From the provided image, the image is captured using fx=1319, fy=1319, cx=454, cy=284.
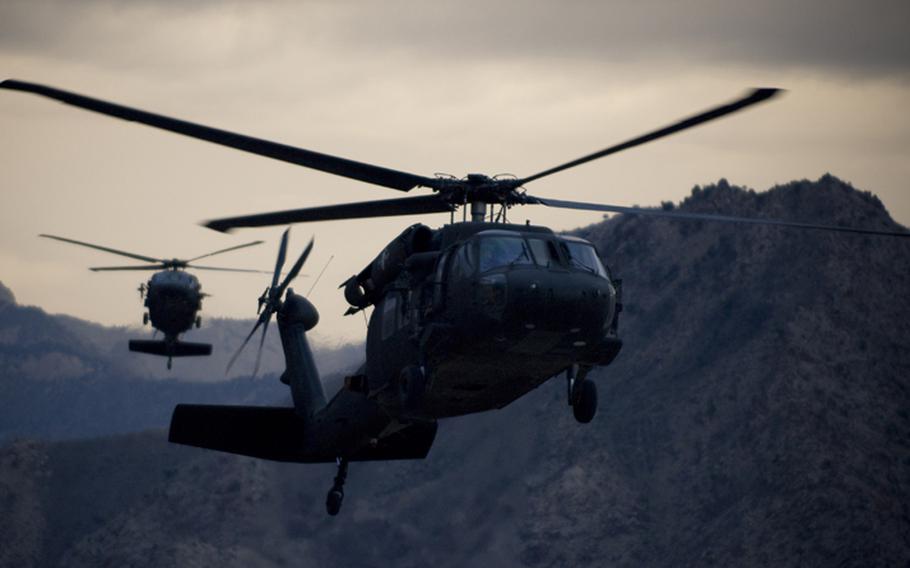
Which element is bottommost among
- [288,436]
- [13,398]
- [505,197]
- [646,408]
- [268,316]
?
[13,398]

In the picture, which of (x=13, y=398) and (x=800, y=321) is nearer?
(x=800, y=321)

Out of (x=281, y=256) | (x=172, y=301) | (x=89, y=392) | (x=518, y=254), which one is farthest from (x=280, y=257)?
(x=89, y=392)

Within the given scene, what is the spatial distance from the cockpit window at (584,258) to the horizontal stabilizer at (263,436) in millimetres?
7718

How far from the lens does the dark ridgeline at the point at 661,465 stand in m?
83.9

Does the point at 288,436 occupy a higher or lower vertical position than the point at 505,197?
lower

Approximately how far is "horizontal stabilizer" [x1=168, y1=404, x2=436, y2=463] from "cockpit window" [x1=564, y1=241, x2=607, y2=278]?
7.72 meters

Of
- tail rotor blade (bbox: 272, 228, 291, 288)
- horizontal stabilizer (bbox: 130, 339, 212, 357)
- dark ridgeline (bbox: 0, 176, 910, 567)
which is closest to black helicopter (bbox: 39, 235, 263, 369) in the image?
horizontal stabilizer (bbox: 130, 339, 212, 357)

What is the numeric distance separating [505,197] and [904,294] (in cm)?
8239

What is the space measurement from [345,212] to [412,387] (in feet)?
11.7

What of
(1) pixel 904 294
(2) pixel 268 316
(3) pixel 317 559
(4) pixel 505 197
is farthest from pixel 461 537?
(4) pixel 505 197

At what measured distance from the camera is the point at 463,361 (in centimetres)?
2042

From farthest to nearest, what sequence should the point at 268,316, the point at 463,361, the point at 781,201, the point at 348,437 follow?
the point at 781,201
the point at 268,316
the point at 348,437
the point at 463,361

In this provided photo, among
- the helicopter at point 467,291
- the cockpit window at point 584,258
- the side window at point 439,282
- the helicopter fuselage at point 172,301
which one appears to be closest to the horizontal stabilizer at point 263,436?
the helicopter at point 467,291

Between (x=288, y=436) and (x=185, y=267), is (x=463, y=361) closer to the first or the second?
(x=288, y=436)
